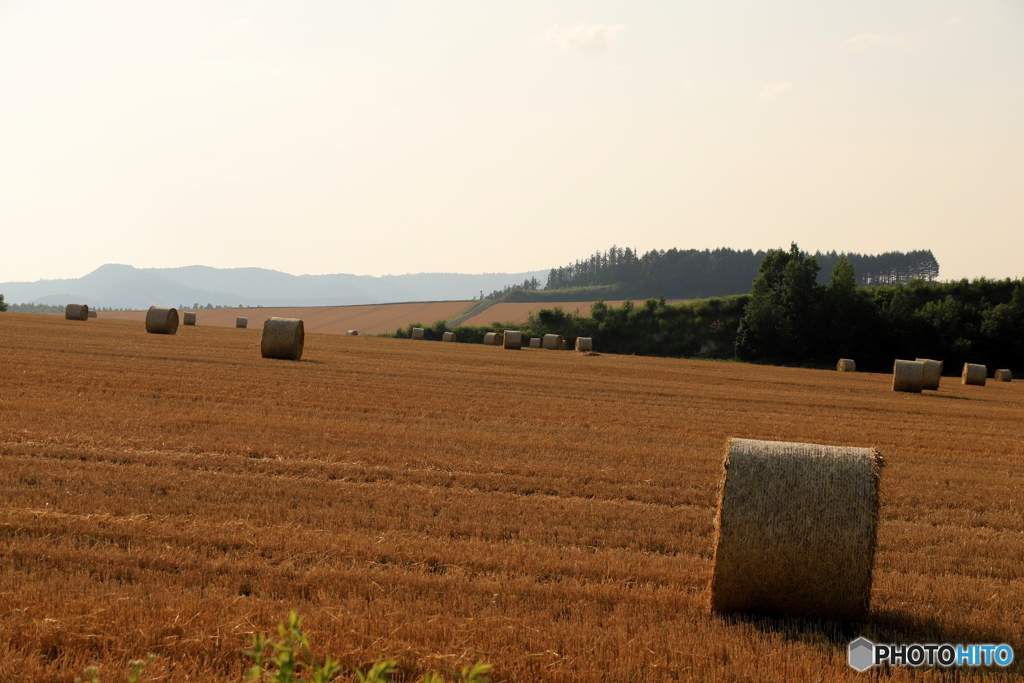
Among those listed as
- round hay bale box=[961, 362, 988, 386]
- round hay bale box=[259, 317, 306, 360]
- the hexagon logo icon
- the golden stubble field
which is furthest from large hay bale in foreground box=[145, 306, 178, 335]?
round hay bale box=[961, 362, 988, 386]

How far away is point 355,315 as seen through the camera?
12569cm

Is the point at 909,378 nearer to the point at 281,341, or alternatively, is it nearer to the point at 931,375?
the point at 931,375

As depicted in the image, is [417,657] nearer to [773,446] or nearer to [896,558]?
[773,446]

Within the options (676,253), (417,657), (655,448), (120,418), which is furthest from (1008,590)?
(676,253)

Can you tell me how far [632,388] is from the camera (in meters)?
26.1

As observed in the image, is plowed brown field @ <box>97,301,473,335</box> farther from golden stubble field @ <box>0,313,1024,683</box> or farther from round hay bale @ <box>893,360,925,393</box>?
golden stubble field @ <box>0,313,1024,683</box>

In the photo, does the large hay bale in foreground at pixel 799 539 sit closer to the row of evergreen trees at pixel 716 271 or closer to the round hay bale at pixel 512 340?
the round hay bale at pixel 512 340

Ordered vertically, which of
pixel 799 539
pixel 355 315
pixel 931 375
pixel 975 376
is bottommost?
pixel 799 539

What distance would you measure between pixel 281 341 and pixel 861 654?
965 inches

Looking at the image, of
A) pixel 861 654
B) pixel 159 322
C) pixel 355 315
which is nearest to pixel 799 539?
pixel 861 654

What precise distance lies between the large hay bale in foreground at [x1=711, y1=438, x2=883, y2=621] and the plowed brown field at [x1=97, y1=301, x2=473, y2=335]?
308 feet

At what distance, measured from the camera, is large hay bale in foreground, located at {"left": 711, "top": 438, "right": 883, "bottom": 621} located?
6.26m

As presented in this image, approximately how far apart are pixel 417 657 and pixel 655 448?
30.9 feet

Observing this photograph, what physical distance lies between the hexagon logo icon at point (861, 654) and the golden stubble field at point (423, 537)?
0.30ft
